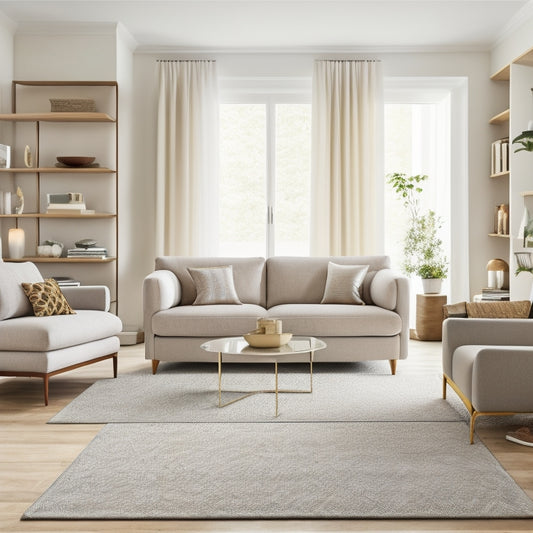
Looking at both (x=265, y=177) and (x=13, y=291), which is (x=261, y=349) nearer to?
(x=13, y=291)

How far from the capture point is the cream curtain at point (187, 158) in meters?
6.26

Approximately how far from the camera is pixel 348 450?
9.61ft

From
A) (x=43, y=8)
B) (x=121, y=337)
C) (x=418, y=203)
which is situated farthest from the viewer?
(x=418, y=203)

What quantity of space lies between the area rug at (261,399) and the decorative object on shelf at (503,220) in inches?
73.8

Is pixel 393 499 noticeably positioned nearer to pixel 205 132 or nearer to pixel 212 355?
pixel 212 355

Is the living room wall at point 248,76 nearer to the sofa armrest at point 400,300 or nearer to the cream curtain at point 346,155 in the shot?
the cream curtain at point 346,155

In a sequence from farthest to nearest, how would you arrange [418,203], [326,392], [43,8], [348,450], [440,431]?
[418,203] → [43,8] → [326,392] → [440,431] → [348,450]

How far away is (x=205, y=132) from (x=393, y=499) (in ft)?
15.2

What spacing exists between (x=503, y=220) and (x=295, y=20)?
258 cm

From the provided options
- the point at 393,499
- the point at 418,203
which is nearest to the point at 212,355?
the point at 393,499

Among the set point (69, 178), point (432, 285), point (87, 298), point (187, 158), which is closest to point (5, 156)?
point (69, 178)

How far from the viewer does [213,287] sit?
505cm

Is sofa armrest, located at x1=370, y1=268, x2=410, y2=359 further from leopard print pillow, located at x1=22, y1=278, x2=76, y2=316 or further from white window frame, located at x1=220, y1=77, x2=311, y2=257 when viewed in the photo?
leopard print pillow, located at x1=22, y1=278, x2=76, y2=316

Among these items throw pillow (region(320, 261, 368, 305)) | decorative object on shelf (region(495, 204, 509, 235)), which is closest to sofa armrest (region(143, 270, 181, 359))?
throw pillow (region(320, 261, 368, 305))
